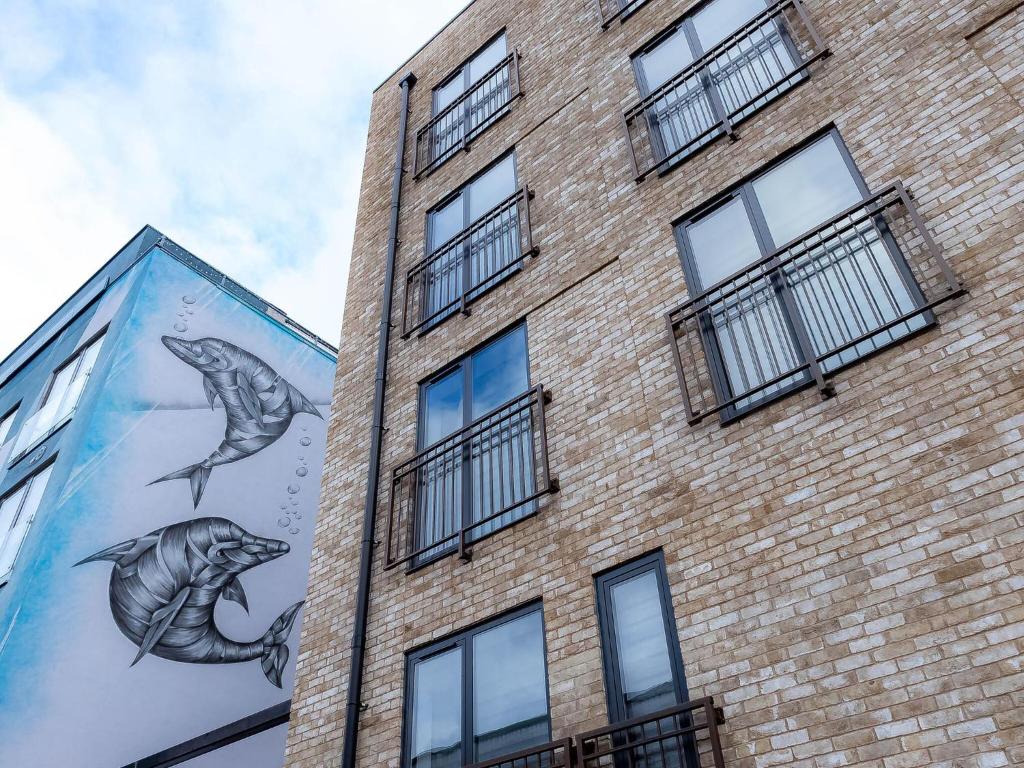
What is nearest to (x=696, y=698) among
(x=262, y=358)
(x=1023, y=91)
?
(x=1023, y=91)

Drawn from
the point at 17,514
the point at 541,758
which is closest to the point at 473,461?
the point at 541,758

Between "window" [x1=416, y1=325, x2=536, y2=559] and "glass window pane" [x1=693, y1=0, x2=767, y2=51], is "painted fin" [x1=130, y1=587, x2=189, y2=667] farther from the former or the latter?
"glass window pane" [x1=693, y1=0, x2=767, y2=51]

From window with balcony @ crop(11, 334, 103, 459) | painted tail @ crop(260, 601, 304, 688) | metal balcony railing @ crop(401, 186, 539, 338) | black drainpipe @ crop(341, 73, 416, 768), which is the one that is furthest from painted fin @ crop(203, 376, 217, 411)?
metal balcony railing @ crop(401, 186, 539, 338)

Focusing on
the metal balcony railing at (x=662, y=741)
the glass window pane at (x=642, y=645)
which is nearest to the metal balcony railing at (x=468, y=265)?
the glass window pane at (x=642, y=645)

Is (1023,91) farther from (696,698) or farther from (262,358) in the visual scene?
(262,358)

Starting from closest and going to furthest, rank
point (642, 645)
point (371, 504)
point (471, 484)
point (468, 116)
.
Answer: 1. point (642, 645)
2. point (471, 484)
3. point (371, 504)
4. point (468, 116)

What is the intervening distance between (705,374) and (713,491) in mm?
1144

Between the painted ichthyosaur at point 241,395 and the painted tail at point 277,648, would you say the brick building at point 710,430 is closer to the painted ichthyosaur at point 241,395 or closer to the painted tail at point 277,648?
the painted tail at point 277,648

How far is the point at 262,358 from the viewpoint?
62.7ft

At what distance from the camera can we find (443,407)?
985 cm

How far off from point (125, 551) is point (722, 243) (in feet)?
37.3

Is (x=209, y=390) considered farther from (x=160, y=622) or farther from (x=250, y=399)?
(x=160, y=622)

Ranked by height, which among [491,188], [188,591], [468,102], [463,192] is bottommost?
[188,591]

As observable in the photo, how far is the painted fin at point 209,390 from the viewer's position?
17.4m
